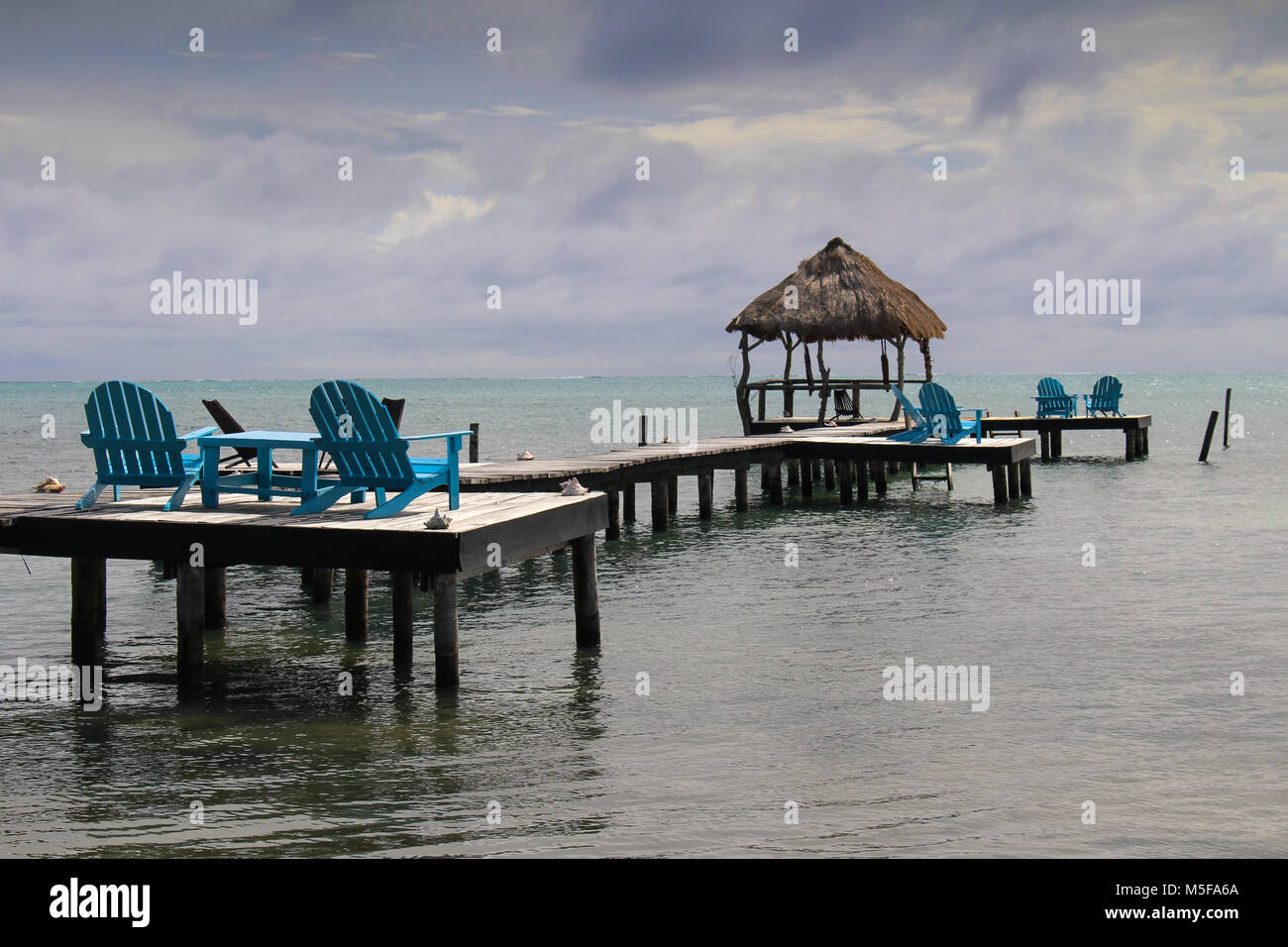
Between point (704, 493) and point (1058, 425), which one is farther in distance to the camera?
point (1058, 425)

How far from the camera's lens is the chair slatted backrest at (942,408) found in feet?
71.7

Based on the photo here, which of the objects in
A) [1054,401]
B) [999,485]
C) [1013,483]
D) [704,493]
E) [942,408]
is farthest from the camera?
[1054,401]

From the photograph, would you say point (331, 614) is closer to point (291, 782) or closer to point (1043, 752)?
point (291, 782)

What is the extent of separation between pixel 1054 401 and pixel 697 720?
2697 cm

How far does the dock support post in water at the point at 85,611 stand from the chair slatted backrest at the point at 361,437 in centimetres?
230

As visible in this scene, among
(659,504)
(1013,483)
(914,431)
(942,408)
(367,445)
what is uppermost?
(942,408)

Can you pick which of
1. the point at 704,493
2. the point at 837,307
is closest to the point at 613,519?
the point at 704,493

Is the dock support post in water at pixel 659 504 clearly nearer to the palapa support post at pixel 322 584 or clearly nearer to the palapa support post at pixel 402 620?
the palapa support post at pixel 322 584

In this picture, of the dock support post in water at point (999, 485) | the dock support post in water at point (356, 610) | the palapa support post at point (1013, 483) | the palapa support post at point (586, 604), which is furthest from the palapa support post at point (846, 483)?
the dock support post in water at point (356, 610)

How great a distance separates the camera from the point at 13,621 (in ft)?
40.2

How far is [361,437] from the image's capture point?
343 inches

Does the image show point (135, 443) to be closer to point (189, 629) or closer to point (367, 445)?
point (189, 629)
